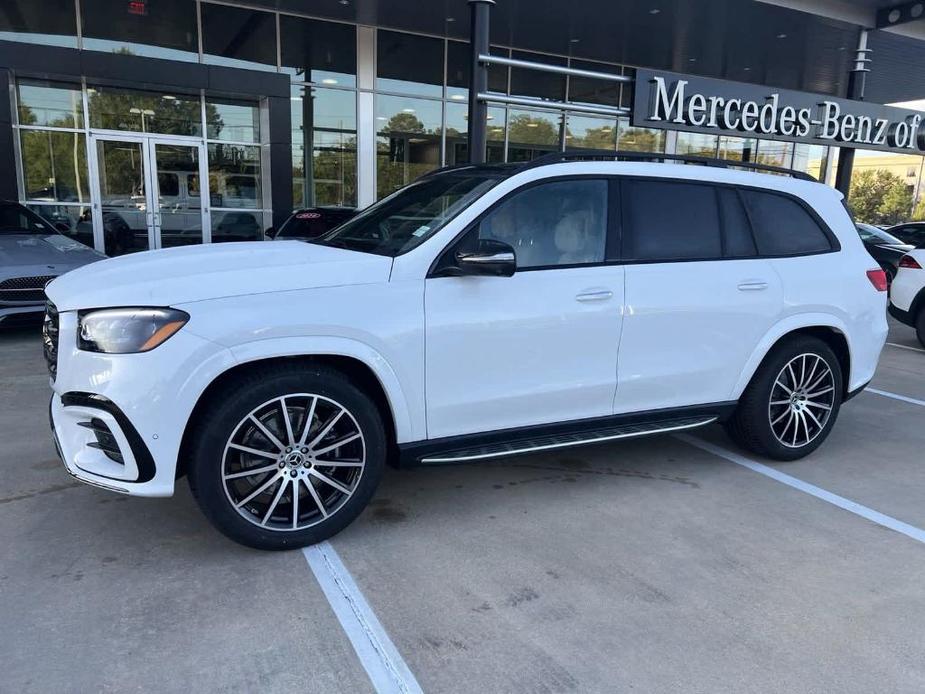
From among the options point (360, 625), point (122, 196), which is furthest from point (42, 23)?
point (360, 625)

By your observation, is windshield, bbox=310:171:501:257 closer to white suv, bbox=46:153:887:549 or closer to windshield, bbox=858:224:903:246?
white suv, bbox=46:153:887:549

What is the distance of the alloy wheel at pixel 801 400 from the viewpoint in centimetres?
461

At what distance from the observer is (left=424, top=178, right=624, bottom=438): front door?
11.4 feet

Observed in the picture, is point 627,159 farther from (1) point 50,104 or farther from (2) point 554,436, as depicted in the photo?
(1) point 50,104

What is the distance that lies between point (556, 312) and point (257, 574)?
1.97 metres

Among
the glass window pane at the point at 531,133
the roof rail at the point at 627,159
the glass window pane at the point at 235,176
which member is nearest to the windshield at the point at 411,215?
the roof rail at the point at 627,159

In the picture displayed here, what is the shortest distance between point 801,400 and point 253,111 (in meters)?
12.9

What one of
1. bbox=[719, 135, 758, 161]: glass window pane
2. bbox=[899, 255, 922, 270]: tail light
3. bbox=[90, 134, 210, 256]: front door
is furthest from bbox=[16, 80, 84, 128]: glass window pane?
bbox=[719, 135, 758, 161]: glass window pane

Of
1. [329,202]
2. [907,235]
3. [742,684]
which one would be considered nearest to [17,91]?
[329,202]

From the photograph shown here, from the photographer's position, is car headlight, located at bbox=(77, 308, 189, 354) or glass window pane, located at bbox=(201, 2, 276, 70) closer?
car headlight, located at bbox=(77, 308, 189, 354)

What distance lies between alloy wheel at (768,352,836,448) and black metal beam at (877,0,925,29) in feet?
33.4

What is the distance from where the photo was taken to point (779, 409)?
466cm

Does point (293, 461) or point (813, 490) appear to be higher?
point (293, 461)

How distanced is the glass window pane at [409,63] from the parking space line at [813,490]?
12.9 meters
